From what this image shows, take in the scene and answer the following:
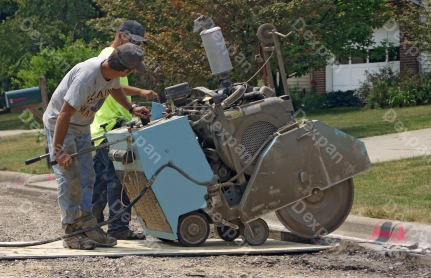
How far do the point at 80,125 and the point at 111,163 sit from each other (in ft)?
2.41

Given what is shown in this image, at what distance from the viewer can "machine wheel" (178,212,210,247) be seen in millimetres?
5832

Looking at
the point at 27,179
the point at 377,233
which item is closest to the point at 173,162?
the point at 377,233

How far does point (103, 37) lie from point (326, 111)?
11.3 meters

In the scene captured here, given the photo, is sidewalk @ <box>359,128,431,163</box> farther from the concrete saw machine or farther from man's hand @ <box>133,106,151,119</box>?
man's hand @ <box>133,106,151,119</box>

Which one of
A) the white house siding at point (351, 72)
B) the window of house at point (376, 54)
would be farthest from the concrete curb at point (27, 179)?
the white house siding at point (351, 72)

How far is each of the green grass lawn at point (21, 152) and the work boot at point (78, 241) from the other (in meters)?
6.84

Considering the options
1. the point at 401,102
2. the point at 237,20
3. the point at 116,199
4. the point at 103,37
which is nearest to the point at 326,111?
the point at 401,102

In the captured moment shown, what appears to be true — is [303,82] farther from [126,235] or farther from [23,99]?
[126,235]

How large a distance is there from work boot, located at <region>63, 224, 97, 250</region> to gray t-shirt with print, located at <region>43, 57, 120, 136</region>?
2.63 feet

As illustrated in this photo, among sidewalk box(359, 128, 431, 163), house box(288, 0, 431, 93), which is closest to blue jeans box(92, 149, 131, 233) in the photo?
sidewalk box(359, 128, 431, 163)

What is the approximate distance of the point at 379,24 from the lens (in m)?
22.2

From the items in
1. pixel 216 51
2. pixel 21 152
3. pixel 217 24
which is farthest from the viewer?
pixel 21 152

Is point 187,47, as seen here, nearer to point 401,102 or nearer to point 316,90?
point 401,102

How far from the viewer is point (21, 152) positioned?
1683cm
